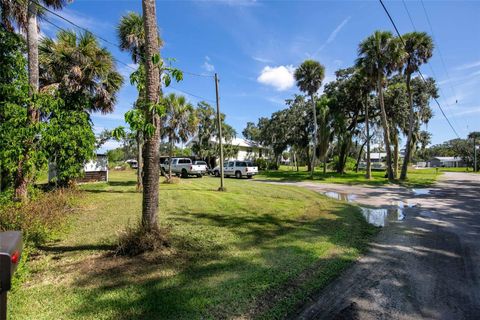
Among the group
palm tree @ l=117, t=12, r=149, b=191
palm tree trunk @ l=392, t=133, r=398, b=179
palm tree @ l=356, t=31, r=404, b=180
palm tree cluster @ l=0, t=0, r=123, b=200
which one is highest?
palm tree @ l=356, t=31, r=404, b=180

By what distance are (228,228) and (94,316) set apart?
410 cm

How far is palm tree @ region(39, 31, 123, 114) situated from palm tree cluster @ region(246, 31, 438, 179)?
18.7m

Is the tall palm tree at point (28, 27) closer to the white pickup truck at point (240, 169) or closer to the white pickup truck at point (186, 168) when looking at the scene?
the white pickup truck at point (186, 168)

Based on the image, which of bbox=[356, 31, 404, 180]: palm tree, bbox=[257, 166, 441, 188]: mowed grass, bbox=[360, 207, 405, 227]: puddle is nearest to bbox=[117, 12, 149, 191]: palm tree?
bbox=[360, 207, 405, 227]: puddle

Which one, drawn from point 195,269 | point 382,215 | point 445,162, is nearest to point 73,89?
point 195,269

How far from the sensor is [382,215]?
30.0 feet

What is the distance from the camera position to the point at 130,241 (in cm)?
→ 515

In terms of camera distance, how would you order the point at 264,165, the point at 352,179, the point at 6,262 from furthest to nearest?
the point at 264,165 → the point at 352,179 → the point at 6,262

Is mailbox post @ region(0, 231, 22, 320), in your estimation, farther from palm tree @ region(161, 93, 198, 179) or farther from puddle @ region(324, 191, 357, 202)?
palm tree @ region(161, 93, 198, 179)

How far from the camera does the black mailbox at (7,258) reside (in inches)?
63.6

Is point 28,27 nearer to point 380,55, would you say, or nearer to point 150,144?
point 150,144

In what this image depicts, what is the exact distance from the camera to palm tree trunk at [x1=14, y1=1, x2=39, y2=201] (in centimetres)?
881

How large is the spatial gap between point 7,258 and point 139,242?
11.9ft

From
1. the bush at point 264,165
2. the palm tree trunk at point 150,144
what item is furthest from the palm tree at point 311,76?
the palm tree trunk at point 150,144
